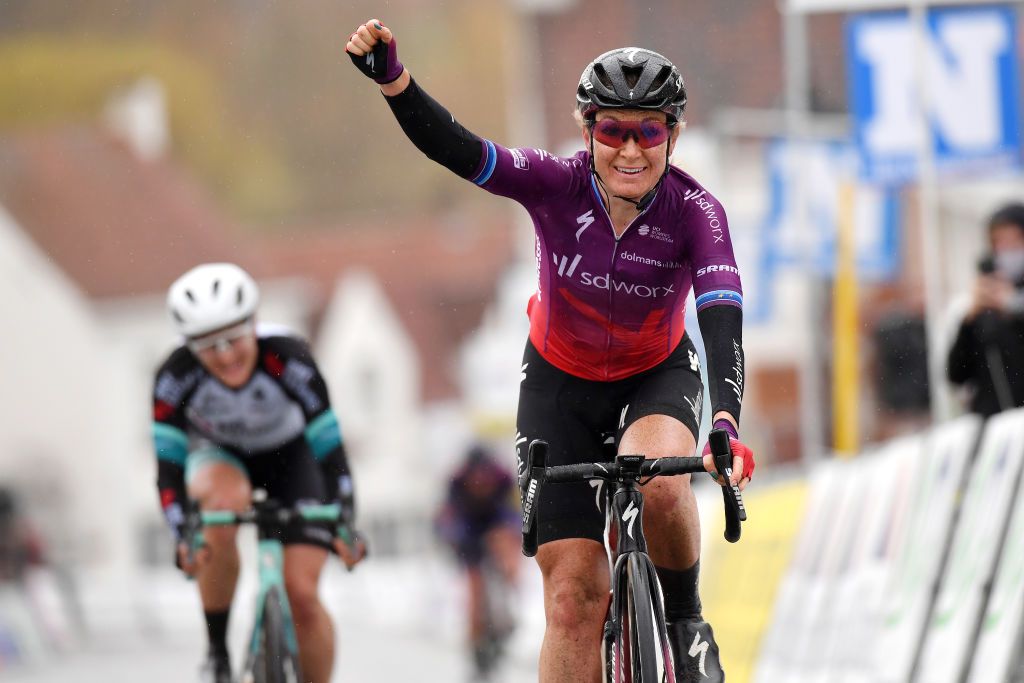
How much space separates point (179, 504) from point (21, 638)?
21.1 metres

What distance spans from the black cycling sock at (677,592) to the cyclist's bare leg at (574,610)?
217 mm

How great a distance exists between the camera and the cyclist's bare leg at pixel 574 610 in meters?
6.42

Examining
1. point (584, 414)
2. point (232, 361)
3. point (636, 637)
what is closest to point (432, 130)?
point (584, 414)

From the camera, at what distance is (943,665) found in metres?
8.38

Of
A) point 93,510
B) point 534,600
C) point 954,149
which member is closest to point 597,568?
point 954,149

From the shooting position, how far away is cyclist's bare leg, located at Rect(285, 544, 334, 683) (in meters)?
8.69

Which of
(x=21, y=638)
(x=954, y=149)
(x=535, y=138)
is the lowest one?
(x=21, y=638)

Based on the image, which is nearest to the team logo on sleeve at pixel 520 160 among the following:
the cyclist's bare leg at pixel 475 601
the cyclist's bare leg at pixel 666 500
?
the cyclist's bare leg at pixel 666 500

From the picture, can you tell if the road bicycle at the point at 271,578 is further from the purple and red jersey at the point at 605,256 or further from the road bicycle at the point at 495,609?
the road bicycle at the point at 495,609

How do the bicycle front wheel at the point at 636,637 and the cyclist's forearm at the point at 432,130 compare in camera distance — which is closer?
the bicycle front wheel at the point at 636,637

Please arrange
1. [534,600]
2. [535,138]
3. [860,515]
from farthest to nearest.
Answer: [535,138]
[534,600]
[860,515]

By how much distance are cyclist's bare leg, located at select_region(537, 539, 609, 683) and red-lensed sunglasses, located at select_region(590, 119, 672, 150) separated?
54.2 inches

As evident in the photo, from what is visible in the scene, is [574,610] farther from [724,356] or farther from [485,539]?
[485,539]

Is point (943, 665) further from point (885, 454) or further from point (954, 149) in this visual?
point (954, 149)
